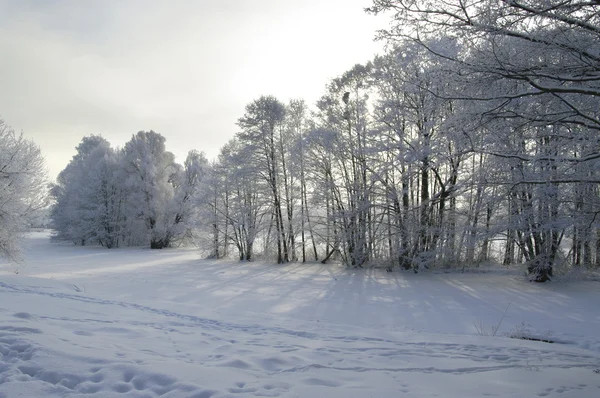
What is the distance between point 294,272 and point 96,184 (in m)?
26.9

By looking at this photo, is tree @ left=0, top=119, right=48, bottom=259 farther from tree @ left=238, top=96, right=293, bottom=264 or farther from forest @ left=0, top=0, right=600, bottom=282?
tree @ left=238, top=96, right=293, bottom=264

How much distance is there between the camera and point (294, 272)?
17781 millimetres

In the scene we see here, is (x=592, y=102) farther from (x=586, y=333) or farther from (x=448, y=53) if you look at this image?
(x=586, y=333)

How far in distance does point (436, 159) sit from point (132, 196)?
2933 centimetres

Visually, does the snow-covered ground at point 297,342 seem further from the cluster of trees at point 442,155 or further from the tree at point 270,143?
the tree at point 270,143

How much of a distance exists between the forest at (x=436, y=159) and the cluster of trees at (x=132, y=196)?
0.68 meters

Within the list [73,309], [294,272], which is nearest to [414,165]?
[294,272]

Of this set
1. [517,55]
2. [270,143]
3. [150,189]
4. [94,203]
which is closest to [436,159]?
[517,55]


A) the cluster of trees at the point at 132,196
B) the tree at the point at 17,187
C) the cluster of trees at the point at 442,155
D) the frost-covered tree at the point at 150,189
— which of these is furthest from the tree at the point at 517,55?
the frost-covered tree at the point at 150,189

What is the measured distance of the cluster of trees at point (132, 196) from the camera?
33.3 meters

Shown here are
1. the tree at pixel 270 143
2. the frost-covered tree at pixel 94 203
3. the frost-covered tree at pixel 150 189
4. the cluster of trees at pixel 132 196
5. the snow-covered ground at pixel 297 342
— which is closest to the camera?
the snow-covered ground at pixel 297 342

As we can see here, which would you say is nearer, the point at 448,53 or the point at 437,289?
the point at 448,53

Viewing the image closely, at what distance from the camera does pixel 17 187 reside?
1480 centimetres

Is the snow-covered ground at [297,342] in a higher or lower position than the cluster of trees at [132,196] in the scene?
lower
